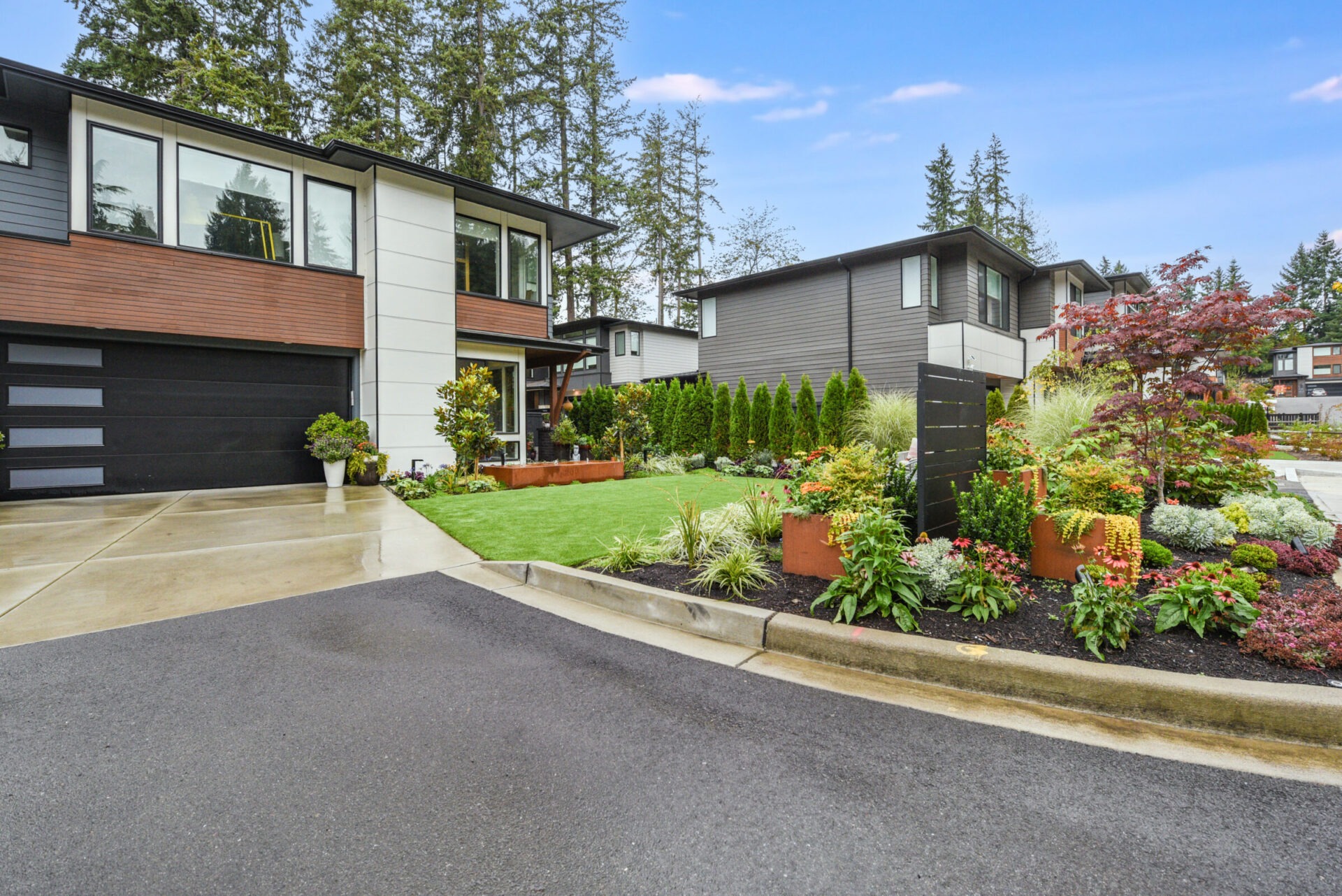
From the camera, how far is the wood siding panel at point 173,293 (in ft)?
27.3

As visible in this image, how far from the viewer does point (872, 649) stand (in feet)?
10.0

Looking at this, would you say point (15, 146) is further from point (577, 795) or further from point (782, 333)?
point (782, 333)

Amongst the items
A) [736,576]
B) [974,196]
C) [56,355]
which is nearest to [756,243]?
[974,196]

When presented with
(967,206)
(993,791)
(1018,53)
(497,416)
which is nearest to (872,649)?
(993,791)

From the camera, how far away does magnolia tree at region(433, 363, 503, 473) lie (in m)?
10.0

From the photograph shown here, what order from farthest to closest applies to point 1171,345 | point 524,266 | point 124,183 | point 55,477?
point 524,266 < point 124,183 < point 55,477 < point 1171,345

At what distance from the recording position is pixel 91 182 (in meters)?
8.67

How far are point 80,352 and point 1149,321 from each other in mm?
13870

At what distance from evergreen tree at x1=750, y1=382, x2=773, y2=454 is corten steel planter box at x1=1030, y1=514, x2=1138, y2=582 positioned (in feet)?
34.3

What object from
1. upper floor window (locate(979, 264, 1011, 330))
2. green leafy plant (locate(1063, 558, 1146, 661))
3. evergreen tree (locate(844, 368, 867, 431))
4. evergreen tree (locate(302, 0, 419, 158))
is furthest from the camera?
evergreen tree (locate(302, 0, 419, 158))

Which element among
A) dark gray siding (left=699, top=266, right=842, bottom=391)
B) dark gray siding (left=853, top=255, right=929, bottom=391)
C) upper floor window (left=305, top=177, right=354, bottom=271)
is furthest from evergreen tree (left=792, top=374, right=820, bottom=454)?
upper floor window (left=305, top=177, right=354, bottom=271)

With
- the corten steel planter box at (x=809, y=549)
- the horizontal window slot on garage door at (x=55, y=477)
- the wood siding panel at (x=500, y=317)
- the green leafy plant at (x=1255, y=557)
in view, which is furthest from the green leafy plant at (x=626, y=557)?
the horizontal window slot on garage door at (x=55, y=477)

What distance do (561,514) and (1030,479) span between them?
487cm

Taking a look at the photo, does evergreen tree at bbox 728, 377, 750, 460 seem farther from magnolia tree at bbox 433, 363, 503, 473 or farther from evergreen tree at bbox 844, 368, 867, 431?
magnolia tree at bbox 433, 363, 503, 473
